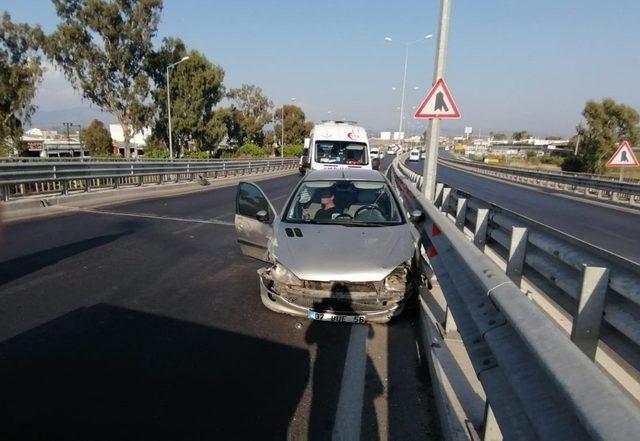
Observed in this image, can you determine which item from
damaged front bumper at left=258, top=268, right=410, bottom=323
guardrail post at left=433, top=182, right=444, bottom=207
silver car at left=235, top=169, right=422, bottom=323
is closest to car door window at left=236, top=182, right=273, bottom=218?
silver car at left=235, top=169, right=422, bottom=323

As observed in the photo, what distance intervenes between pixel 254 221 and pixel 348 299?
1943 mm

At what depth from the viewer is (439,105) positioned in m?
9.57

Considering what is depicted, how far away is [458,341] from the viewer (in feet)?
12.9

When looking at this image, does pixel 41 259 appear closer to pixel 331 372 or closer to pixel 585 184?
pixel 331 372

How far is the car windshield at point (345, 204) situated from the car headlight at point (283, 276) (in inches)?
44.8

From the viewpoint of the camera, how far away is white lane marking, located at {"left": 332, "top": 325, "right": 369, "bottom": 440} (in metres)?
2.93

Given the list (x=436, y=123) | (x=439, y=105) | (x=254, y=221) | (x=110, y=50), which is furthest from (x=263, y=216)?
(x=110, y=50)

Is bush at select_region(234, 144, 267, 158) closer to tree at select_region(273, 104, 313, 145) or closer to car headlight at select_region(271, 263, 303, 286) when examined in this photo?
tree at select_region(273, 104, 313, 145)

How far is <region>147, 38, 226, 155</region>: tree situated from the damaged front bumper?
165ft

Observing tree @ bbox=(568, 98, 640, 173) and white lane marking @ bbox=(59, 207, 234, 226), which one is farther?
tree @ bbox=(568, 98, 640, 173)

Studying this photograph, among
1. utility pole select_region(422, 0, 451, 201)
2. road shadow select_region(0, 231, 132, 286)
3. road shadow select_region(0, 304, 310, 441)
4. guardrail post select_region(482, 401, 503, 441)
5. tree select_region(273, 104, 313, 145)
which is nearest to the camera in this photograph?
guardrail post select_region(482, 401, 503, 441)

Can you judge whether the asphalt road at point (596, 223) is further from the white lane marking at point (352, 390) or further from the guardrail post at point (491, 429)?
the guardrail post at point (491, 429)

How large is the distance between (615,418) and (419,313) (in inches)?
141

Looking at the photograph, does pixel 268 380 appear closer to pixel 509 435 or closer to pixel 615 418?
pixel 509 435
